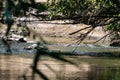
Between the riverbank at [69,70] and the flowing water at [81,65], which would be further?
the flowing water at [81,65]

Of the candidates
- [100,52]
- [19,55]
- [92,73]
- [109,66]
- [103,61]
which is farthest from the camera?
[100,52]

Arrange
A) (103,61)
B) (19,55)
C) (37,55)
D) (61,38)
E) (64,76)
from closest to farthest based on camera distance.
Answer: (37,55), (64,76), (103,61), (19,55), (61,38)

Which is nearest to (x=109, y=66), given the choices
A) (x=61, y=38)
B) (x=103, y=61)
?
(x=103, y=61)

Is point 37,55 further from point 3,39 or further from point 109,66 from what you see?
point 109,66

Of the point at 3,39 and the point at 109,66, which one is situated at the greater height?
the point at 3,39

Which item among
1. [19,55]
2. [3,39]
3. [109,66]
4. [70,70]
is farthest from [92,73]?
[3,39]

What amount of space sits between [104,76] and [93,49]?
724 centimetres

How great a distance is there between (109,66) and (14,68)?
116 inches

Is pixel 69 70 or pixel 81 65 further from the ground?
pixel 69 70

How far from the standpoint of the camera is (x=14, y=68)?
11.7 metres

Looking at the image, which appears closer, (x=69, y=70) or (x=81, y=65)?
(x=69, y=70)

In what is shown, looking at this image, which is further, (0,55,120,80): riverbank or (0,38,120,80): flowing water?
(0,38,120,80): flowing water

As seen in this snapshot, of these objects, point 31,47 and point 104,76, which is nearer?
point 104,76

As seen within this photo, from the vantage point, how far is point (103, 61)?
14.2m
